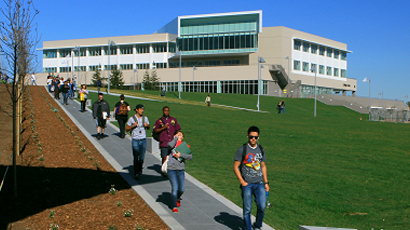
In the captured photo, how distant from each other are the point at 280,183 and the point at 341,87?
95936 mm

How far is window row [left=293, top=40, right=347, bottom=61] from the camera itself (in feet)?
292

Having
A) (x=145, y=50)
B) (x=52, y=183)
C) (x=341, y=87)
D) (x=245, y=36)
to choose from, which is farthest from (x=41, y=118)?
(x=341, y=87)

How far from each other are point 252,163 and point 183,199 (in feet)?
9.55

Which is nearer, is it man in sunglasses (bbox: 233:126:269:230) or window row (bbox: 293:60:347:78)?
man in sunglasses (bbox: 233:126:269:230)

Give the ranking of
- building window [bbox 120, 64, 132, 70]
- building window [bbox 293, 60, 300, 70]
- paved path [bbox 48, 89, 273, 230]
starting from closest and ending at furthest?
1. paved path [bbox 48, 89, 273, 230]
2. building window [bbox 293, 60, 300, 70]
3. building window [bbox 120, 64, 132, 70]

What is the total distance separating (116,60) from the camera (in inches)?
3688

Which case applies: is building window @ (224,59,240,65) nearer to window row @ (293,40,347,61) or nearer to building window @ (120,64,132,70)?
window row @ (293,40,347,61)

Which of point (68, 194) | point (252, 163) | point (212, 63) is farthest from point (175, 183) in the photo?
point (212, 63)

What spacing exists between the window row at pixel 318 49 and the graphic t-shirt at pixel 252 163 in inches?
3313

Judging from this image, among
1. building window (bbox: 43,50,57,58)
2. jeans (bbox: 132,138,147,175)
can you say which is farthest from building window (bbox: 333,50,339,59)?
jeans (bbox: 132,138,147,175)

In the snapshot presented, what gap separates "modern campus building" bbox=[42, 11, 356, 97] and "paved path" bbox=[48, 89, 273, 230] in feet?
220

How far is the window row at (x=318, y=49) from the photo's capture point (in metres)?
89.1

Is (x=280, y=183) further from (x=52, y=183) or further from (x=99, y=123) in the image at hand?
(x=99, y=123)

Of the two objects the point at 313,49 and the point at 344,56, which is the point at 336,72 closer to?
the point at 344,56
